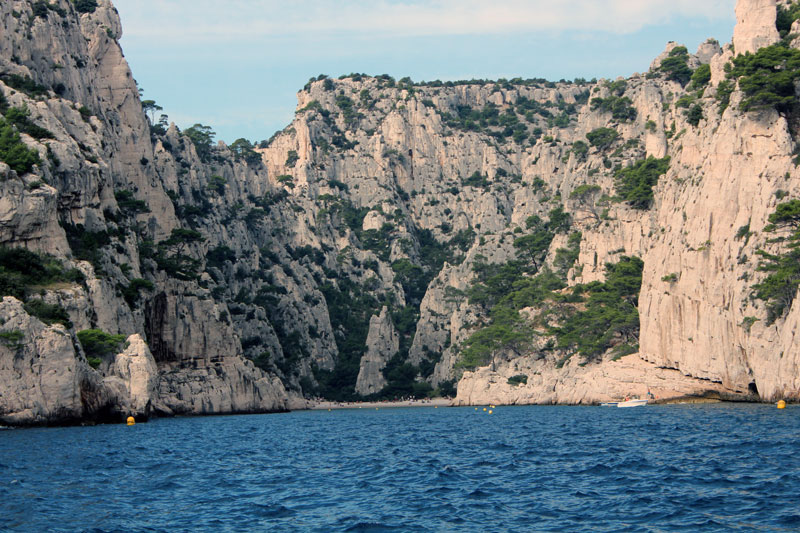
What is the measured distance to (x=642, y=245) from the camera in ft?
364

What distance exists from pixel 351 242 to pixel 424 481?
14780cm

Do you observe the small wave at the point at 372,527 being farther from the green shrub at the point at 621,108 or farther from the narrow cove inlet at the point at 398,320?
the green shrub at the point at 621,108

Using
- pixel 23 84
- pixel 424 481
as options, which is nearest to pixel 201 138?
pixel 23 84

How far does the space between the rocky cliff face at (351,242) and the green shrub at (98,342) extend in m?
1.06

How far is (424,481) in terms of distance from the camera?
33.6 metres

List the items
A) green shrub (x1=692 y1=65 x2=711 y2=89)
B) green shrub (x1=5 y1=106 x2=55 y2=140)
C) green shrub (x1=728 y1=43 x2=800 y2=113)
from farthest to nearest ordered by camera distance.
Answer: green shrub (x1=692 y1=65 x2=711 y2=89) < green shrub (x1=5 y1=106 x2=55 y2=140) < green shrub (x1=728 y1=43 x2=800 y2=113)

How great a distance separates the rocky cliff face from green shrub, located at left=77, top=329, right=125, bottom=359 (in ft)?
3.48

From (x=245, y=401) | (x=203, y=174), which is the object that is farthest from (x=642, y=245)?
(x=203, y=174)

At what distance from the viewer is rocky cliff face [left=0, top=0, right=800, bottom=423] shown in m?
70.4

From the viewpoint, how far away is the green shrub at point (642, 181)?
110m

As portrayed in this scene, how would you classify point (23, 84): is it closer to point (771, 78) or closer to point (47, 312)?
point (47, 312)

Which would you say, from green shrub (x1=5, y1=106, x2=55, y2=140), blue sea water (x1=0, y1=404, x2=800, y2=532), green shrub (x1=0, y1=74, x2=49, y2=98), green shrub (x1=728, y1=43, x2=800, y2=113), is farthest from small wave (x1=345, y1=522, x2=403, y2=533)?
green shrub (x1=0, y1=74, x2=49, y2=98)

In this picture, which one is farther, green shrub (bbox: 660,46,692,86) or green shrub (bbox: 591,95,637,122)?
green shrub (bbox: 660,46,692,86)

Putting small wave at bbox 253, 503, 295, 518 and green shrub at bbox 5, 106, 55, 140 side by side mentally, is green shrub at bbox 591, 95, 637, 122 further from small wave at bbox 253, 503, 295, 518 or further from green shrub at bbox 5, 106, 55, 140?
small wave at bbox 253, 503, 295, 518
